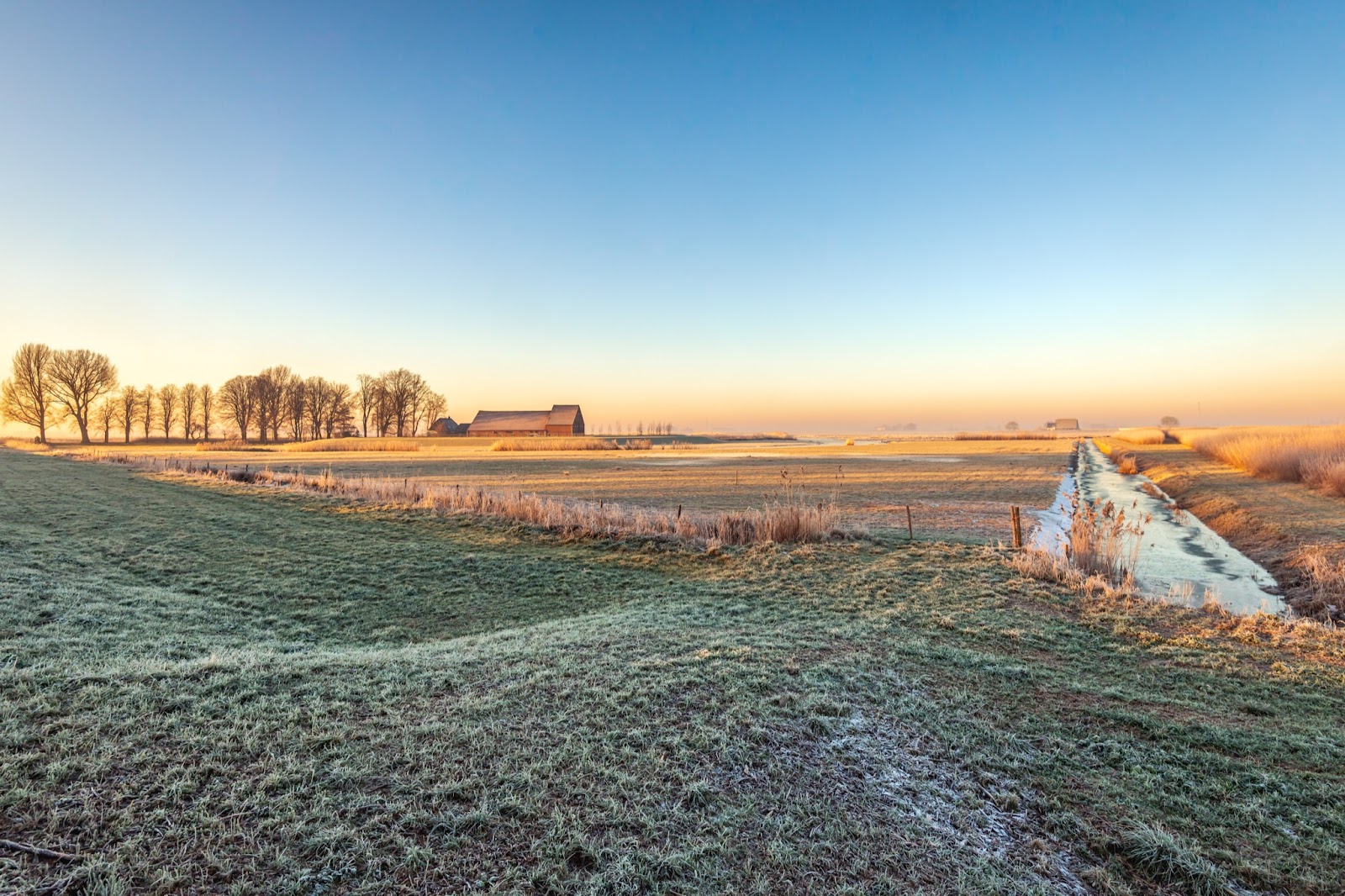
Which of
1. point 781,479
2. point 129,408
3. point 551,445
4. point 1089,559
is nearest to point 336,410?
point 129,408

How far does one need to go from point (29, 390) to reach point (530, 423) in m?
55.2

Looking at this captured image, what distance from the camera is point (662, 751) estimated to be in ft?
14.0

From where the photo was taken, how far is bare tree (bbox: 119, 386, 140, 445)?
2891 inches

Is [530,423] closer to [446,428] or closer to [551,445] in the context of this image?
[446,428]

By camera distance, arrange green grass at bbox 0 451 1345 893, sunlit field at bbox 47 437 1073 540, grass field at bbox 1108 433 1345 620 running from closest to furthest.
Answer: green grass at bbox 0 451 1345 893 < grass field at bbox 1108 433 1345 620 < sunlit field at bbox 47 437 1073 540

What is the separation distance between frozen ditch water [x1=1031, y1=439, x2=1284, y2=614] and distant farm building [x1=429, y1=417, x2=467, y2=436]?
290 ft

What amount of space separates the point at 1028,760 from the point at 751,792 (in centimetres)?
238

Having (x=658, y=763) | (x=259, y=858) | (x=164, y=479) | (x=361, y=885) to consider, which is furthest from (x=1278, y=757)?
(x=164, y=479)

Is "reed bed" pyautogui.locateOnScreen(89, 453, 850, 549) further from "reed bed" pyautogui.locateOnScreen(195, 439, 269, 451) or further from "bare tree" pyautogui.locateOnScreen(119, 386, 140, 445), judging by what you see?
"bare tree" pyautogui.locateOnScreen(119, 386, 140, 445)

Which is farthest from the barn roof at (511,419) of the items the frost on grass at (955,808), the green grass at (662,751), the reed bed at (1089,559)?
the frost on grass at (955,808)

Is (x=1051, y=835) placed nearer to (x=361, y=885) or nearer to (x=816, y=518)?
(x=361, y=885)

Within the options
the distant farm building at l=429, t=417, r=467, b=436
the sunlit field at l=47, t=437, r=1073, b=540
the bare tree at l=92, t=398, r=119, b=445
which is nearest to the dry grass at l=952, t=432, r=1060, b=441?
the sunlit field at l=47, t=437, r=1073, b=540

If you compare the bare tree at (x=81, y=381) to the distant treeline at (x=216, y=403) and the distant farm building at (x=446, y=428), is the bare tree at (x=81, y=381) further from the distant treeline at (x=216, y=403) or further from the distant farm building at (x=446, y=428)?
the distant farm building at (x=446, y=428)

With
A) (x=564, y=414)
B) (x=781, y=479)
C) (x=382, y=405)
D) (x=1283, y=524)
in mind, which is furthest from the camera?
(x=564, y=414)
